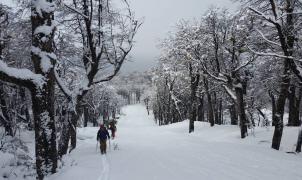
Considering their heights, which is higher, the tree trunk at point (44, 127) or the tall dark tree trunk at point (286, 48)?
the tall dark tree trunk at point (286, 48)

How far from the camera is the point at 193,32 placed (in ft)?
110

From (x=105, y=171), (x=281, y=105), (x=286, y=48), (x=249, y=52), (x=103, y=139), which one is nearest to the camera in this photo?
(x=105, y=171)

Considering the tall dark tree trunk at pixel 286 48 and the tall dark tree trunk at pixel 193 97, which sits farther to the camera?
the tall dark tree trunk at pixel 193 97

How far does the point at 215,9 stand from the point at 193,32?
577cm

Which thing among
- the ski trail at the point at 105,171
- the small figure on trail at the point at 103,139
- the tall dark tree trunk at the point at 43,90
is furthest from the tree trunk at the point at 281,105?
the tall dark tree trunk at the point at 43,90

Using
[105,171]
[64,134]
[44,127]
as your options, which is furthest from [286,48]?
[44,127]

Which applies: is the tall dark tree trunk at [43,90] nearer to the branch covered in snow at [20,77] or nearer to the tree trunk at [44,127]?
the tree trunk at [44,127]

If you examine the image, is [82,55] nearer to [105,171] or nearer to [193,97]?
[105,171]

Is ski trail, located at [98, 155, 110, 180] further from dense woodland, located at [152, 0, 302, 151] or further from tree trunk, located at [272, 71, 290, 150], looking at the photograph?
tree trunk, located at [272, 71, 290, 150]

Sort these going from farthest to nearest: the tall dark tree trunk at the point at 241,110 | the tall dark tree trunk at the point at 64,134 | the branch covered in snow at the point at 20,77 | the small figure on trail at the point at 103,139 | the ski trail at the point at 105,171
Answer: the tall dark tree trunk at the point at 241,110 → the small figure on trail at the point at 103,139 → the tall dark tree trunk at the point at 64,134 → the ski trail at the point at 105,171 → the branch covered in snow at the point at 20,77

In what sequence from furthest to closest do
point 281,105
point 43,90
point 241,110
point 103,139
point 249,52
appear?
point 241,110 → point 249,52 → point 103,139 → point 281,105 → point 43,90

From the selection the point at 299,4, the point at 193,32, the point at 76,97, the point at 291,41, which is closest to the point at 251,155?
the point at 291,41

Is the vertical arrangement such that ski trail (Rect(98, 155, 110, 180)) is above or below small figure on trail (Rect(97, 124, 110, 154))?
below

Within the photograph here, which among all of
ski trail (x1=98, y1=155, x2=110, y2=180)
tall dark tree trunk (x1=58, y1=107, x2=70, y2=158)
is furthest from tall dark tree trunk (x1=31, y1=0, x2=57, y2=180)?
tall dark tree trunk (x1=58, y1=107, x2=70, y2=158)
